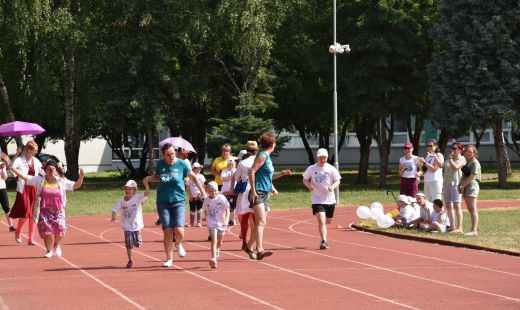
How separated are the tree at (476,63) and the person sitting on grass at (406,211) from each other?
19589 millimetres

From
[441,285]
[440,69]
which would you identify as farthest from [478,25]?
[441,285]

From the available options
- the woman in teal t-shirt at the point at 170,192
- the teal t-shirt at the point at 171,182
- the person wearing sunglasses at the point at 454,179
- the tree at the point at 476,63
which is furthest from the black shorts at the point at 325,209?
the tree at the point at 476,63

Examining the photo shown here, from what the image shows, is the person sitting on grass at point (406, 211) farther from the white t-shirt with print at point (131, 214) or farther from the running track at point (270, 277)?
the white t-shirt with print at point (131, 214)

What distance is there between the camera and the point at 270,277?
13195mm

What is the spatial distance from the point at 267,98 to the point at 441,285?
33.1 m

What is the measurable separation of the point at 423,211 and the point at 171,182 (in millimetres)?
7796

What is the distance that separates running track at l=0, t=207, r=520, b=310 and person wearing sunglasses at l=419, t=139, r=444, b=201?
2024mm

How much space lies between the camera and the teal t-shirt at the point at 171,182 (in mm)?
14016

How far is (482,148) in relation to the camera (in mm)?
68438

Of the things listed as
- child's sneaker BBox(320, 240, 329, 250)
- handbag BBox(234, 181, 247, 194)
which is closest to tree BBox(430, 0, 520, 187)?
child's sneaker BBox(320, 240, 329, 250)

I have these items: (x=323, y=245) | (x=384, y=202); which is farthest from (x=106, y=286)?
(x=384, y=202)

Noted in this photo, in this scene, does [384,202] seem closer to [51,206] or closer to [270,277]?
[51,206]

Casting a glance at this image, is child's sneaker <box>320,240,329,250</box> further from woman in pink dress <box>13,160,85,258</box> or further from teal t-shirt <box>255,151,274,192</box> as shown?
woman in pink dress <box>13,160,85,258</box>

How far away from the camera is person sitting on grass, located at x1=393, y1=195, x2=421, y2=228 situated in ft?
68.3
